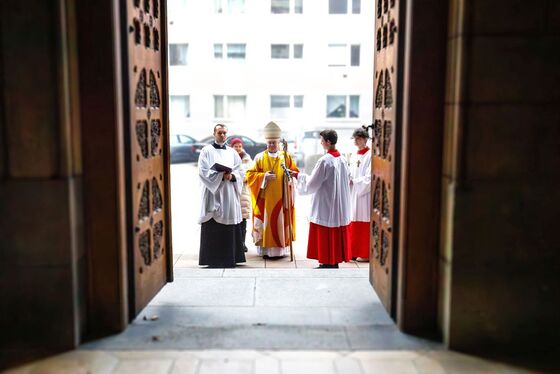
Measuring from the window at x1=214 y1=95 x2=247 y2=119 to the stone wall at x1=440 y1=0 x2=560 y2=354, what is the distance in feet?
90.0

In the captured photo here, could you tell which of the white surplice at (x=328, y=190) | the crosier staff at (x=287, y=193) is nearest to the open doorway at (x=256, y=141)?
the crosier staff at (x=287, y=193)

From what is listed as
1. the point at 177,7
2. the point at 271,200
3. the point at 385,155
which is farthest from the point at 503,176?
the point at 177,7

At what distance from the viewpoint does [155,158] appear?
5922mm

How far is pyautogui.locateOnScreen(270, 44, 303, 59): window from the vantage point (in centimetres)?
3114

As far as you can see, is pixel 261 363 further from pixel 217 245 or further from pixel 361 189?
pixel 361 189

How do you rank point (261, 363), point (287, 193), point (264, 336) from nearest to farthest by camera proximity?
point (261, 363) < point (264, 336) < point (287, 193)

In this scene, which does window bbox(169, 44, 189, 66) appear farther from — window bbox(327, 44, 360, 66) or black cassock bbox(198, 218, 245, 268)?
black cassock bbox(198, 218, 245, 268)

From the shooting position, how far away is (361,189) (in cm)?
921

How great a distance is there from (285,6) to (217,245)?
24.2 meters

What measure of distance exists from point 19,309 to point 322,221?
4675 millimetres

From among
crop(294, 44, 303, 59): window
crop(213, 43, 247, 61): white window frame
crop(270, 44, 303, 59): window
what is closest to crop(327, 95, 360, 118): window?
crop(294, 44, 303, 59): window

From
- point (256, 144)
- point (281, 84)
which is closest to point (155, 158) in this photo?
point (256, 144)

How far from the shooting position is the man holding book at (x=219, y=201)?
8.38 metres

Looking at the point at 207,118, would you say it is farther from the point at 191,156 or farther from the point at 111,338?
the point at 111,338
